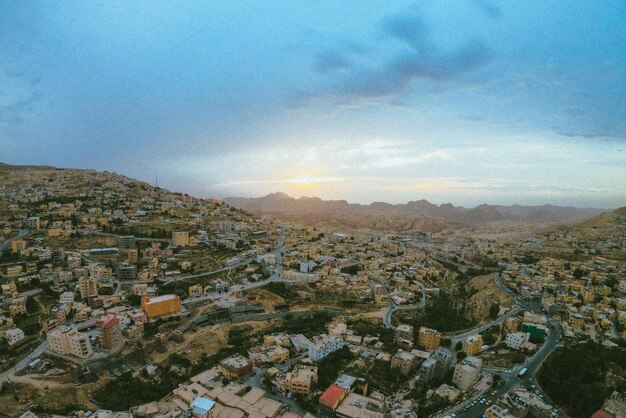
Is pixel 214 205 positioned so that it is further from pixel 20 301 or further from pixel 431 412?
pixel 431 412

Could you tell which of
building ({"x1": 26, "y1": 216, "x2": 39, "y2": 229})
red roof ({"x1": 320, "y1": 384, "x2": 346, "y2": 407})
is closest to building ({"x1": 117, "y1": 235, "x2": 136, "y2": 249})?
building ({"x1": 26, "y1": 216, "x2": 39, "y2": 229})

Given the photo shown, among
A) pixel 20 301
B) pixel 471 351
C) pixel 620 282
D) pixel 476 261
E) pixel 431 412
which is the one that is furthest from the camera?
pixel 476 261

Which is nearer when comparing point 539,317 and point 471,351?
point 471,351

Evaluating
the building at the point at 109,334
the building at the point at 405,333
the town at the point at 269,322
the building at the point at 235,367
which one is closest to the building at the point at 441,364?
the town at the point at 269,322

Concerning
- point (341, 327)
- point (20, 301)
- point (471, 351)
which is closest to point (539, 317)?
point (471, 351)

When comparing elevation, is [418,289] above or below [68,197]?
below

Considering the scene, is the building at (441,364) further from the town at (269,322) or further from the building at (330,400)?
the building at (330,400)

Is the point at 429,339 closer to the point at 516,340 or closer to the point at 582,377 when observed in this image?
the point at 516,340
